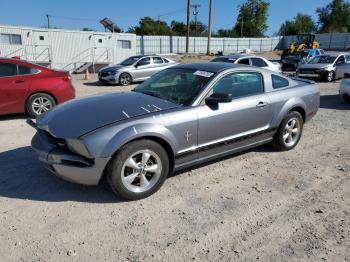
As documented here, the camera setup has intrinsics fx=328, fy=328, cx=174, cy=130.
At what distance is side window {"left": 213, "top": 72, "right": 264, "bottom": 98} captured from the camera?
445 centimetres

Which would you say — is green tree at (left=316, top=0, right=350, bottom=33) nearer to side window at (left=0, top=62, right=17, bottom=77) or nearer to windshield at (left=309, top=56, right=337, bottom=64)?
windshield at (left=309, top=56, right=337, bottom=64)

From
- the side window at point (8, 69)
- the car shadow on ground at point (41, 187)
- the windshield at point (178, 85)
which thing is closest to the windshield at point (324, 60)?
the windshield at point (178, 85)

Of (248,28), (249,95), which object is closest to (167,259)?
(249,95)

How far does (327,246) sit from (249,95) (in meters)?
2.37

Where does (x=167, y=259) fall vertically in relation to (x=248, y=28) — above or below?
below

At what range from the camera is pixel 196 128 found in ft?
13.3

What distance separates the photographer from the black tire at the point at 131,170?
3500 mm

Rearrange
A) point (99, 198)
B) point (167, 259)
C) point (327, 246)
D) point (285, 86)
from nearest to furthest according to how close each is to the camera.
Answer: point (167, 259) < point (327, 246) < point (99, 198) < point (285, 86)

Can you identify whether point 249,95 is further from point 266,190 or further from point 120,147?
point 120,147

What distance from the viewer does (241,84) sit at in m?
4.74

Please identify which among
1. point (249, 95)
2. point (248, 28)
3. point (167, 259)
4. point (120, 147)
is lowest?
point (167, 259)

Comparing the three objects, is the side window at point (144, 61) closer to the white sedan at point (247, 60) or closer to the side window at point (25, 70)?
the white sedan at point (247, 60)

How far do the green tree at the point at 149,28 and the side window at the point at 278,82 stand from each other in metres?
73.6

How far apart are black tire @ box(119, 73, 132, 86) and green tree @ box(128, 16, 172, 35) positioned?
211ft
